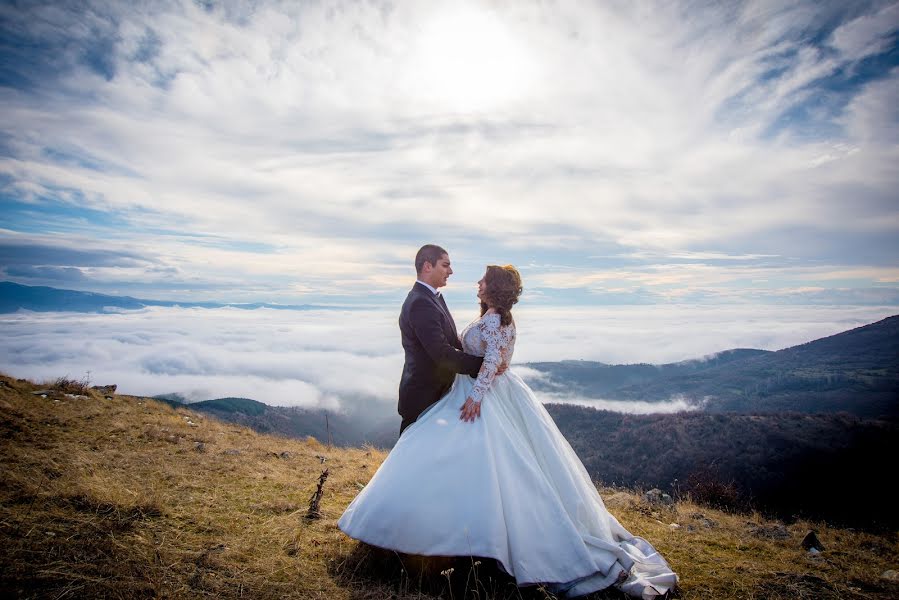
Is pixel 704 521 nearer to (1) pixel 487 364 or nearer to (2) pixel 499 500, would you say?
(2) pixel 499 500

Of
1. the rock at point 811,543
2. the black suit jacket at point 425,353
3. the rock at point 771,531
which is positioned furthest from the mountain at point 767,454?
the black suit jacket at point 425,353

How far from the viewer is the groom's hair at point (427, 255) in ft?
19.4

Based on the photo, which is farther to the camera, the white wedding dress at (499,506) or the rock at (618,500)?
the rock at (618,500)

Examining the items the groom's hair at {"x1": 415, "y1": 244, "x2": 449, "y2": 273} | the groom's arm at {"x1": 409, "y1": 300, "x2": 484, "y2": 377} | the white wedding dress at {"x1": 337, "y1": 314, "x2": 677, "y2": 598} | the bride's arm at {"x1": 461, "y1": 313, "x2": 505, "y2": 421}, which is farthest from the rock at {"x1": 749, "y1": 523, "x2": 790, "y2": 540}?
the groom's hair at {"x1": 415, "y1": 244, "x2": 449, "y2": 273}

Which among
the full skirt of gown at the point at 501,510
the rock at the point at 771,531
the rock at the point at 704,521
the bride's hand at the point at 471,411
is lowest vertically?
the rock at the point at 704,521

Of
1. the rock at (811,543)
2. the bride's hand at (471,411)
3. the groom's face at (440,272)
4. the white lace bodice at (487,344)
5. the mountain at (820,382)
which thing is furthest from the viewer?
the mountain at (820,382)

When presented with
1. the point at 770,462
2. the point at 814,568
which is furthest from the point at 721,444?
the point at 814,568

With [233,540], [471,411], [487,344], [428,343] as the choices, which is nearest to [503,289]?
[487,344]

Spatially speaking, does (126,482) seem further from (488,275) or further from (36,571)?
(488,275)

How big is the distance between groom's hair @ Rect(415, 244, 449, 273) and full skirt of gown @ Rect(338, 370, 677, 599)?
77.1 inches

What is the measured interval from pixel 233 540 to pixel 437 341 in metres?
3.28

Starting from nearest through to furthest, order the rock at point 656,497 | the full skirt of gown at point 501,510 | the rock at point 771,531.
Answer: the full skirt of gown at point 501,510 < the rock at point 771,531 < the rock at point 656,497

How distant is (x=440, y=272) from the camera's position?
593 cm

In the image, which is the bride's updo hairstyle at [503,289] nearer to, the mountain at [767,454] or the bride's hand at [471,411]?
the bride's hand at [471,411]
